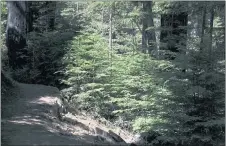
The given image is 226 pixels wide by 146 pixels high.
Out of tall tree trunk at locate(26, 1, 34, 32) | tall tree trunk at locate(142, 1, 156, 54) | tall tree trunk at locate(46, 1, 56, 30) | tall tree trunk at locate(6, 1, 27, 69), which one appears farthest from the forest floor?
tall tree trunk at locate(46, 1, 56, 30)

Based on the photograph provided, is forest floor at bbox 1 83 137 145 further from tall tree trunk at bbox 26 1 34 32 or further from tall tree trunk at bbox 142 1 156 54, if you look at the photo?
tall tree trunk at bbox 142 1 156 54

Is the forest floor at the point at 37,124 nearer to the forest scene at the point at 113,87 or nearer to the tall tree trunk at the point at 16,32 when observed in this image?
the forest scene at the point at 113,87

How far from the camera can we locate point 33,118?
27.6ft

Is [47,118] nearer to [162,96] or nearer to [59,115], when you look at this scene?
[59,115]

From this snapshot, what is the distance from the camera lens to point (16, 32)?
15484mm

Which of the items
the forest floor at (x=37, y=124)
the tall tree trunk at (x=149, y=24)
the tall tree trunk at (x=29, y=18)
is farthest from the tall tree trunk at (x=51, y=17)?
the forest floor at (x=37, y=124)

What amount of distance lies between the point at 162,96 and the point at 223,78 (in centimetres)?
169

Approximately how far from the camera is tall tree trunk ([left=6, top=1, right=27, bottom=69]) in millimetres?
15216

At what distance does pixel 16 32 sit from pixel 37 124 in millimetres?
8396

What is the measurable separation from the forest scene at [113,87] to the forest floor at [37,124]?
0.02 m

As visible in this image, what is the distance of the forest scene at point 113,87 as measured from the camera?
9.06 metres

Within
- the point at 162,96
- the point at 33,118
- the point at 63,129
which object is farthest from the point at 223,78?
the point at 33,118

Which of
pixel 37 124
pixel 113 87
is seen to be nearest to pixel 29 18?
pixel 113 87

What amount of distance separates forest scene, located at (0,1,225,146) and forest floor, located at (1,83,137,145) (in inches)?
0.9
